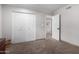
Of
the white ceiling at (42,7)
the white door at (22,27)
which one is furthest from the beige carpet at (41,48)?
the white ceiling at (42,7)

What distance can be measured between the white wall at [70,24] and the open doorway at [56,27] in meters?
0.06

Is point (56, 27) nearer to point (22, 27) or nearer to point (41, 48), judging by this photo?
point (41, 48)

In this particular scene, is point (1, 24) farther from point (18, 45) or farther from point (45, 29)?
point (45, 29)

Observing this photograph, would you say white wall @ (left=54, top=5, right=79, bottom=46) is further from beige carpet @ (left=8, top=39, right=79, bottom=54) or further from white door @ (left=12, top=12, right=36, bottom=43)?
white door @ (left=12, top=12, right=36, bottom=43)

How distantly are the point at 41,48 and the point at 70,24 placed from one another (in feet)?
2.36

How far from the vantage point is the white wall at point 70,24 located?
175 centimetres

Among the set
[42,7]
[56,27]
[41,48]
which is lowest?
[41,48]

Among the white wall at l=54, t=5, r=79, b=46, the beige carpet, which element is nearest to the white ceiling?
the white wall at l=54, t=5, r=79, b=46

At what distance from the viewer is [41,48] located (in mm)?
1786

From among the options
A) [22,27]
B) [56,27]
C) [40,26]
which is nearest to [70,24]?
[56,27]

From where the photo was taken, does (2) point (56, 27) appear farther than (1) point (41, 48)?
Yes

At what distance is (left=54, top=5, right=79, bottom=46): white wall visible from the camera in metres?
1.75
